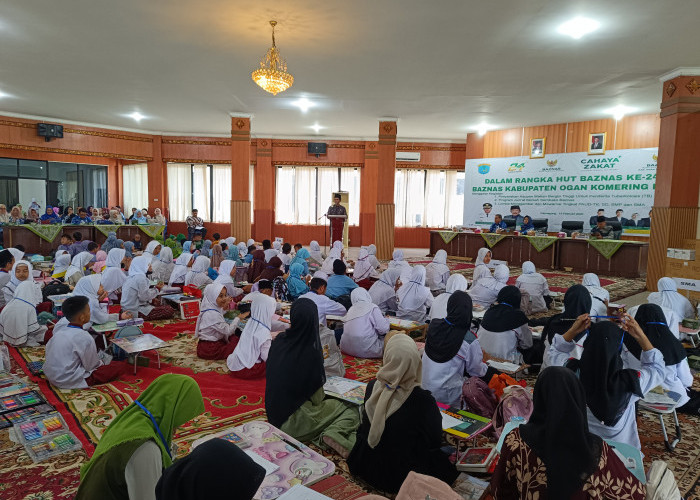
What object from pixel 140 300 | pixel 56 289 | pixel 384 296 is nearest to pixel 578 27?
pixel 384 296

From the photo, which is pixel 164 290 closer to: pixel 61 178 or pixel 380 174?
pixel 380 174

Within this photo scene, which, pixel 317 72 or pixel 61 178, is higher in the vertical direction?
pixel 317 72

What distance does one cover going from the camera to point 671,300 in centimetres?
490

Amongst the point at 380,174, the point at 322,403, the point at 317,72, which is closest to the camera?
→ the point at 322,403

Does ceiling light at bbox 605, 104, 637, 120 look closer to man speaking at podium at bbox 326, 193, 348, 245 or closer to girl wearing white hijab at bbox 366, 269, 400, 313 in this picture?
man speaking at podium at bbox 326, 193, 348, 245

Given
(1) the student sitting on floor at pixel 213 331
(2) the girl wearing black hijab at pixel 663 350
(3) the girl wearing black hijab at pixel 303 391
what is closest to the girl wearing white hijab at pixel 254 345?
(1) the student sitting on floor at pixel 213 331

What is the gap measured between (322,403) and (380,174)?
9101mm

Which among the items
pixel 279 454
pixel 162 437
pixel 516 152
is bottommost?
pixel 279 454

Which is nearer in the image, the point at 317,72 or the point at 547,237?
the point at 317,72

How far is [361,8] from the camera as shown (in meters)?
5.44

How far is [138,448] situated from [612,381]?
2.23 m

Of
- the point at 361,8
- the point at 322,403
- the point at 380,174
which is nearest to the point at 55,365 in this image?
the point at 322,403

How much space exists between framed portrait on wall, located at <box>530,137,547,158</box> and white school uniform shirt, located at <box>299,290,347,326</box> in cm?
973

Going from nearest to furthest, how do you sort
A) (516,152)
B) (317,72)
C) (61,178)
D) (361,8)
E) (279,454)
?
1. (279,454)
2. (361,8)
3. (317,72)
4. (516,152)
5. (61,178)
